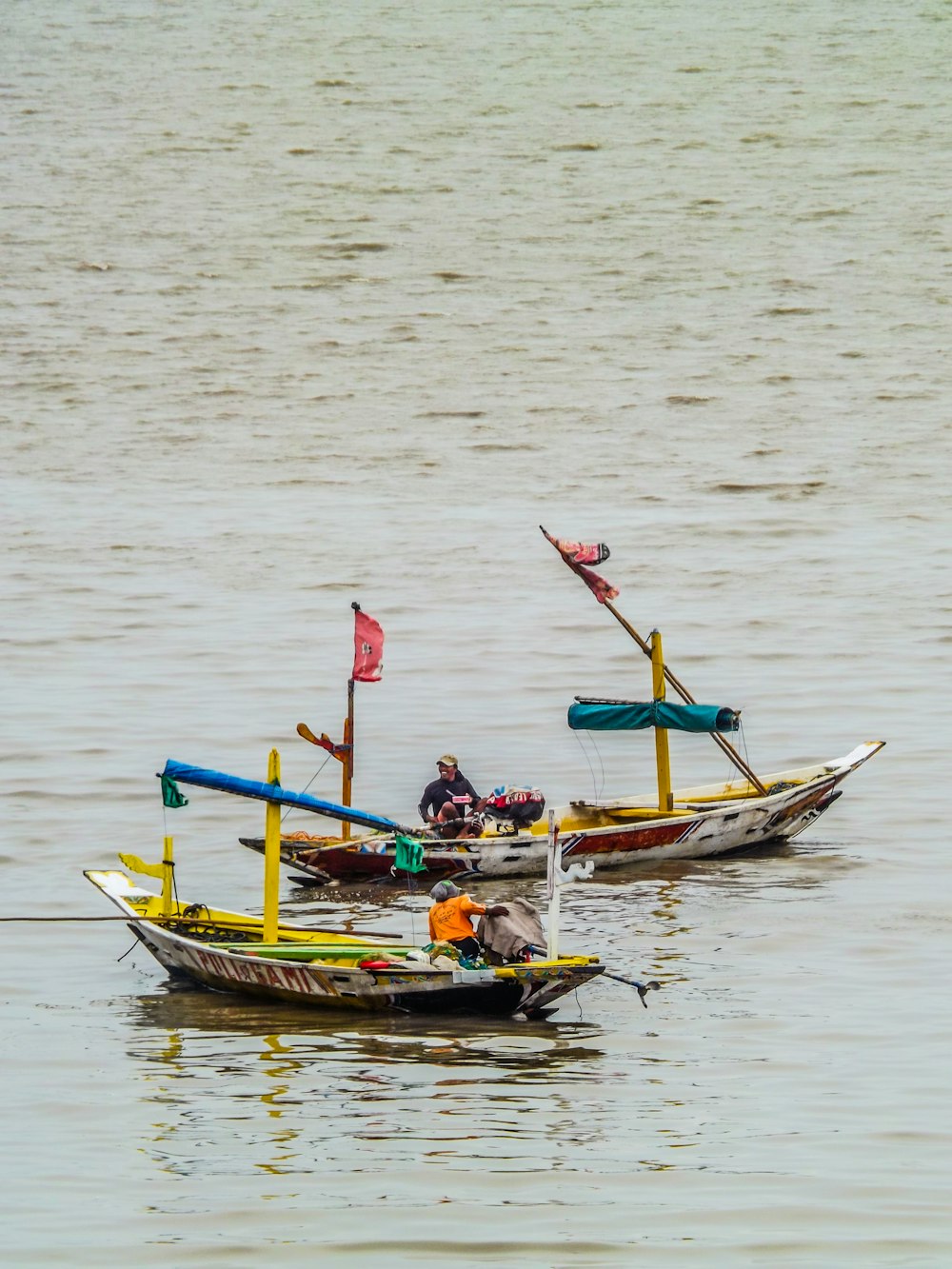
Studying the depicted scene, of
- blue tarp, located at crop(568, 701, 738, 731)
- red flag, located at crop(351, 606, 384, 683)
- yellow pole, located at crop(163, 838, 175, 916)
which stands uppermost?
red flag, located at crop(351, 606, 384, 683)

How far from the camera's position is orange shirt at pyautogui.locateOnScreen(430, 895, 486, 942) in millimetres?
18547

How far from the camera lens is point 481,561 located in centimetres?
4019

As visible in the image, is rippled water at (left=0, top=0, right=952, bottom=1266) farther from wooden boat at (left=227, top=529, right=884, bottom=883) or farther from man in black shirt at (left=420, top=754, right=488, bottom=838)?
man in black shirt at (left=420, top=754, right=488, bottom=838)

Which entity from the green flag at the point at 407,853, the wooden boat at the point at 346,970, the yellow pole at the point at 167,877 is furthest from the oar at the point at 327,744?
the green flag at the point at 407,853

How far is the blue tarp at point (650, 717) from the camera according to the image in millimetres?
24188

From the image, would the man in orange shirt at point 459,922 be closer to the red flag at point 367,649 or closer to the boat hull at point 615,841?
the boat hull at point 615,841

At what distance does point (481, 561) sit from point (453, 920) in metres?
22.0

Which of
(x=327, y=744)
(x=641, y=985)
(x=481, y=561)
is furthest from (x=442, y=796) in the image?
(x=481, y=561)

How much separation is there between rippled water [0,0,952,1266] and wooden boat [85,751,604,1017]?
29 centimetres

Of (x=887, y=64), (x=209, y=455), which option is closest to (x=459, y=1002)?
(x=209, y=455)

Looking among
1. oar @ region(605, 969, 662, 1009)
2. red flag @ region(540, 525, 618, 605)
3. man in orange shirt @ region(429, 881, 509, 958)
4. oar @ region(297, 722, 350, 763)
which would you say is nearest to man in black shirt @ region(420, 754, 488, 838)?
oar @ region(297, 722, 350, 763)

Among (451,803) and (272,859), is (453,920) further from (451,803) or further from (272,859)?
(451,803)

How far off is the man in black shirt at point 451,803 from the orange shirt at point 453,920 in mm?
5508

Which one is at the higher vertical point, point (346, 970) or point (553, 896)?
point (553, 896)
